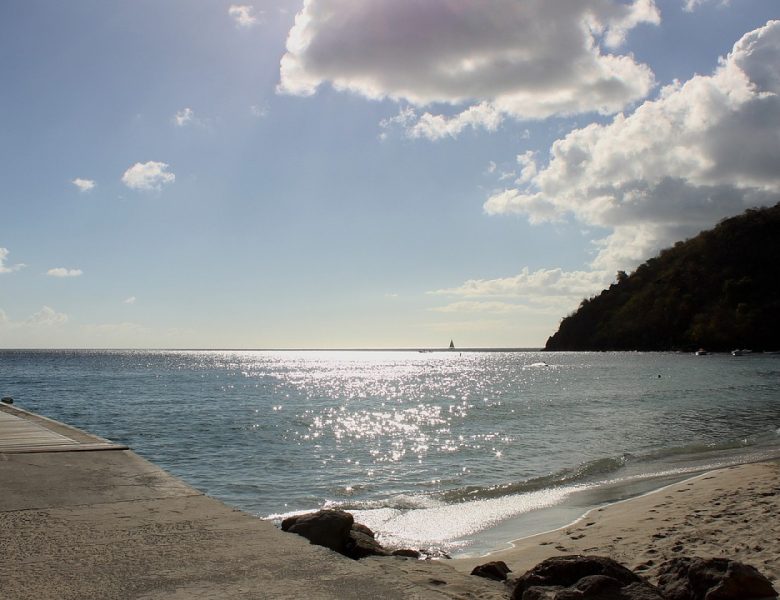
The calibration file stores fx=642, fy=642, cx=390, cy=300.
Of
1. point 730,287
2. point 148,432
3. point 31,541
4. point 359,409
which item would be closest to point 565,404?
point 359,409

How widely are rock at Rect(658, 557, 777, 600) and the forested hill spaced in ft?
504

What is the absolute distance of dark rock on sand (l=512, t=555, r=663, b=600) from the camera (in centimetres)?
482

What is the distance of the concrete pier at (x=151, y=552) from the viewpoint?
11.8ft

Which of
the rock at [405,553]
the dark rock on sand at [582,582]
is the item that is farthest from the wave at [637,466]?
the dark rock on sand at [582,582]

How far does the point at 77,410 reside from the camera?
38125 millimetres

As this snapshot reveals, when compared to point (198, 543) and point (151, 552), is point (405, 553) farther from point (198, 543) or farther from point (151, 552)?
point (151, 552)

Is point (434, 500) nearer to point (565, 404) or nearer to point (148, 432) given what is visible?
point (148, 432)

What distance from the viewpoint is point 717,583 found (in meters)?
5.45

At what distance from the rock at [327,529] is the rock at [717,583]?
11.1 feet

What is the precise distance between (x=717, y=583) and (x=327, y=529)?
393 centimetres

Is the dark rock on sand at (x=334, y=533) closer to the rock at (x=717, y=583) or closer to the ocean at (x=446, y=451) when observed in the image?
the ocean at (x=446, y=451)

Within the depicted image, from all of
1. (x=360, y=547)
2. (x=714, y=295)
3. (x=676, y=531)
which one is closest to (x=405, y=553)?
(x=360, y=547)

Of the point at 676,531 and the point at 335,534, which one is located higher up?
the point at 335,534

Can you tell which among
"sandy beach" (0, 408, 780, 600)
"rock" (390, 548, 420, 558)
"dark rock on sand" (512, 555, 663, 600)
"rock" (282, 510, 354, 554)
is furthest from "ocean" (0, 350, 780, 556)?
"dark rock on sand" (512, 555, 663, 600)
